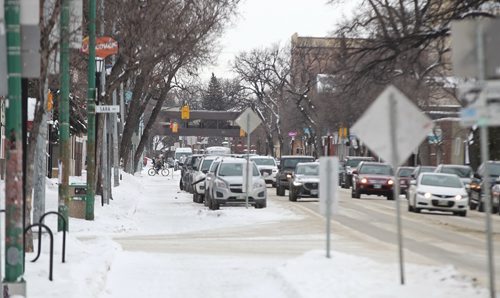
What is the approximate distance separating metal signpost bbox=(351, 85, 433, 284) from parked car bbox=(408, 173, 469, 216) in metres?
19.8

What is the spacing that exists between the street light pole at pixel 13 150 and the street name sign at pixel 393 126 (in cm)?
409

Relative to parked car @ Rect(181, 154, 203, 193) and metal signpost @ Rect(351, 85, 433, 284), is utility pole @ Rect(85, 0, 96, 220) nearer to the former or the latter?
metal signpost @ Rect(351, 85, 433, 284)

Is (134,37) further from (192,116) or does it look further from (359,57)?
(192,116)

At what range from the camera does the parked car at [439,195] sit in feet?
101

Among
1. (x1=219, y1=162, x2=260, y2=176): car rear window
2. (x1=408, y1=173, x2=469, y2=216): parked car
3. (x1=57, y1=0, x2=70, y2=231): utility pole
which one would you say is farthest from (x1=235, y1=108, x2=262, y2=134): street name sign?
(x1=57, y1=0, x2=70, y2=231): utility pole

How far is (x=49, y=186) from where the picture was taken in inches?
1422

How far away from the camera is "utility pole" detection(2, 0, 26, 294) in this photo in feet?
31.3

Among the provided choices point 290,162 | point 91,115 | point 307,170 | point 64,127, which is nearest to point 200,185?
point 307,170

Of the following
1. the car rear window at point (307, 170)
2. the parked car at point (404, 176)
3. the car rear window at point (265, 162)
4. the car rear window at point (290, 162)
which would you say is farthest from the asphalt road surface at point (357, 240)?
the car rear window at point (265, 162)

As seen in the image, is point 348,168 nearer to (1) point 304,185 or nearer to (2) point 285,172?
(2) point 285,172

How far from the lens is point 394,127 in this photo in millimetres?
11594

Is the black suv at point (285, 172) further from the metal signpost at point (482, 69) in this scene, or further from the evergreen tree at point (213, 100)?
the evergreen tree at point (213, 100)

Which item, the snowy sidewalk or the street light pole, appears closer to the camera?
the street light pole

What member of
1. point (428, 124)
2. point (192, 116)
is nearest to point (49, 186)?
point (428, 124)
